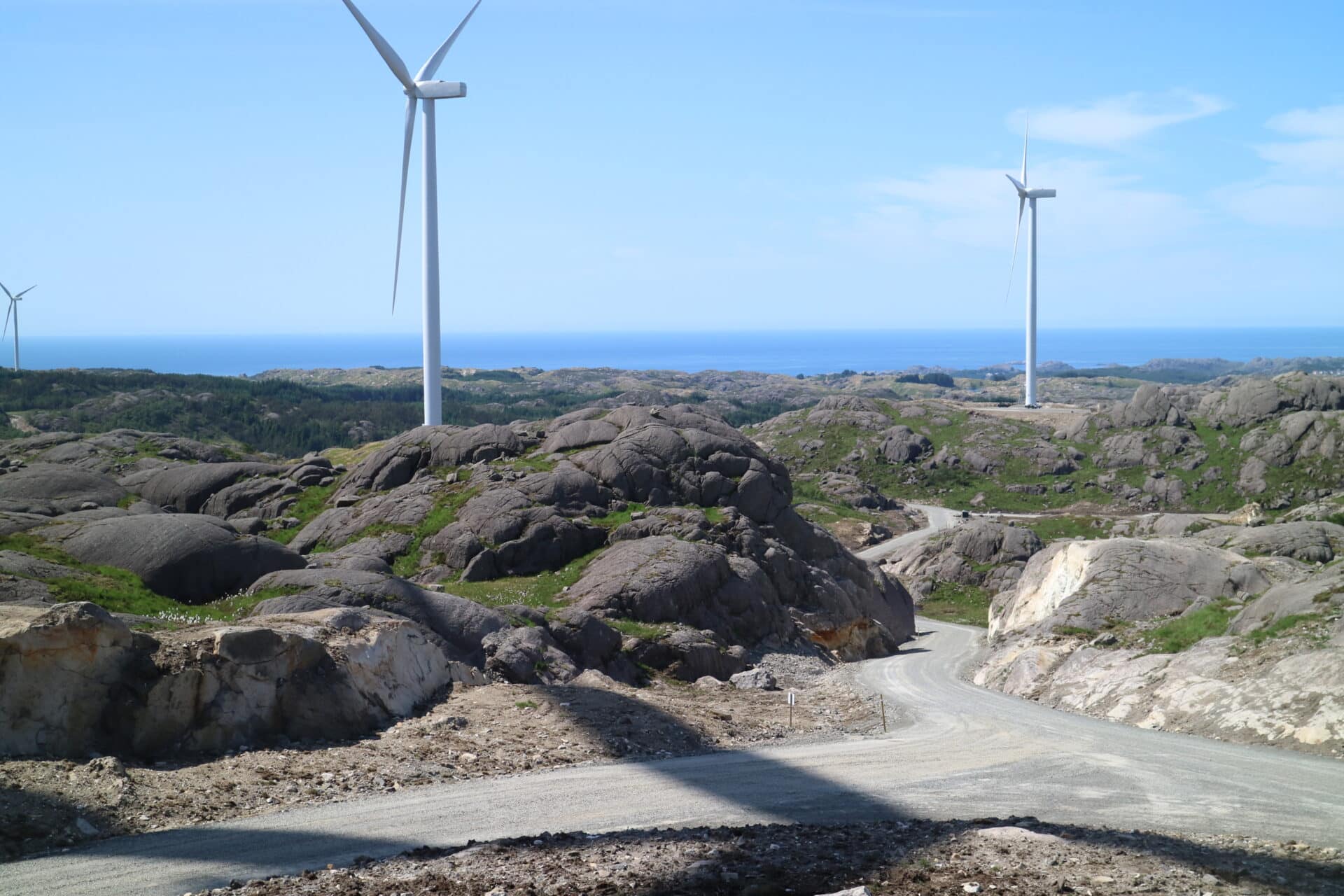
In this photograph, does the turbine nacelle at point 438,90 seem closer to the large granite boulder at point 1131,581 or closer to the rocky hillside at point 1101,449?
the large granite boulder at point 1131,581

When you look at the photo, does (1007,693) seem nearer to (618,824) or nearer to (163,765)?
(618,824)

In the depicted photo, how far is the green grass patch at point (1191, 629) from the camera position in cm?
3716

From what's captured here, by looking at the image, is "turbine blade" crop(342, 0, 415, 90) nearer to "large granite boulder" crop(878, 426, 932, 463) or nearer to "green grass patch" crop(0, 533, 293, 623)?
"green grass patch" crop(0, 533, 293, 623)

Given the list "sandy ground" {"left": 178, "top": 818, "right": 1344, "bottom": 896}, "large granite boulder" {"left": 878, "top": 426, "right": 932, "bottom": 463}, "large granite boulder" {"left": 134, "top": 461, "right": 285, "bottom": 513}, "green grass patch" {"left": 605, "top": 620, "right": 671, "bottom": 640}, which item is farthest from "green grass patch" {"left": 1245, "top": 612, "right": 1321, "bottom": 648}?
"large granite boulder" {"left": 878, "top": 426, "right": 932, "bottom": 463}

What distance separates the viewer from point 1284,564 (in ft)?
159

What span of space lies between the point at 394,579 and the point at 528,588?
35.1 feet

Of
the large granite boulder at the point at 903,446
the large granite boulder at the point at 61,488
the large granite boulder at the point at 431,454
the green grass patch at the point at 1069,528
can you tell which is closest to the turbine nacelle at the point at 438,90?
the large granite boulder at the point at 431,454

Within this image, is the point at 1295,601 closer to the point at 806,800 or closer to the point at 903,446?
the point at 806,800

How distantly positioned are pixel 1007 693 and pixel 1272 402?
10917 cm

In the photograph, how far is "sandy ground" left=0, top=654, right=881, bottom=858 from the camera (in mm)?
20047

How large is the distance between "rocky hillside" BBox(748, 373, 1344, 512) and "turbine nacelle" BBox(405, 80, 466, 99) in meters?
85.2

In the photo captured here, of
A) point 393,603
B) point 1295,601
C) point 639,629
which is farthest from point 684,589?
point 1295,601

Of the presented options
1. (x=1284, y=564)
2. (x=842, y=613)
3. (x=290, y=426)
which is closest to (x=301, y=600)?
(x=842, y=613)

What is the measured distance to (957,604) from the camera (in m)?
86.2
